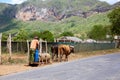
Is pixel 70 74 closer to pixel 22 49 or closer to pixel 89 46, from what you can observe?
pixel 22 49

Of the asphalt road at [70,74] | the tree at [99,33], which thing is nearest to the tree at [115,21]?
the asphalt road at [70,74]

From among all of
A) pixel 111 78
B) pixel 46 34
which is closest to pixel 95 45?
pixel 111 78

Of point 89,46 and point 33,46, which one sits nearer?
point 33,46

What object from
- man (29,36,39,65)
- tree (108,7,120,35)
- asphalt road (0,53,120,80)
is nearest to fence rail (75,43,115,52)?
tree (108,7,120,35)

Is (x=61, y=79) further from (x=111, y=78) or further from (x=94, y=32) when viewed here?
(x=94, y=32)

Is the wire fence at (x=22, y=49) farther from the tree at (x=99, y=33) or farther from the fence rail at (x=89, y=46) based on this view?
the tree at (x=99, y=33)

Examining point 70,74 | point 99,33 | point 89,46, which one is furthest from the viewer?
point 99,33

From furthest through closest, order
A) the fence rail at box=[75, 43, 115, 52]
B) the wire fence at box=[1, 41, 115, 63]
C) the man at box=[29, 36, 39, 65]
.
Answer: the fence rail at box=[75, 43, 115, 52] → the wire fence at box=[1, 41, 115, 63] → the man at box=[29, 36, 39, 65]

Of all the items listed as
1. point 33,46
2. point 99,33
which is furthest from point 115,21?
point 99,33

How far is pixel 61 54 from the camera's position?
101 feet

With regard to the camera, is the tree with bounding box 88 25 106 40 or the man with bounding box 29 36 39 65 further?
the tree with bounding box 88 25 106 40

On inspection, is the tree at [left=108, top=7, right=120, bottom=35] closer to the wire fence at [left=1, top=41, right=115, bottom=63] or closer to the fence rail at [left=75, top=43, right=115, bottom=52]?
the fence rail at [left=75, top=43, right=115, bottom=52]

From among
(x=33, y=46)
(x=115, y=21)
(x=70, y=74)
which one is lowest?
(x=70, y=74)

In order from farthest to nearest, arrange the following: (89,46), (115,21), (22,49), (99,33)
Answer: (99,33) < (115,21) < (89,46) < (22,49)
